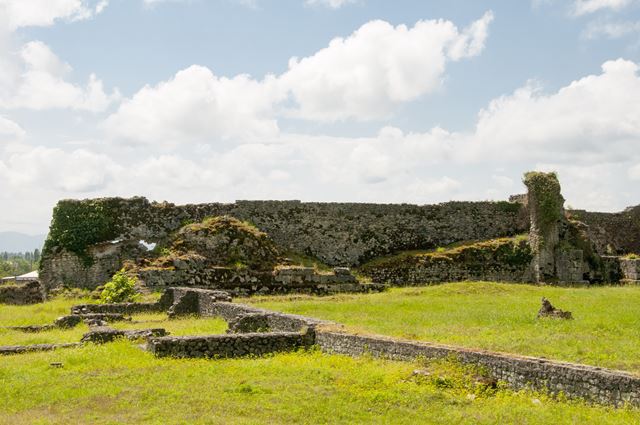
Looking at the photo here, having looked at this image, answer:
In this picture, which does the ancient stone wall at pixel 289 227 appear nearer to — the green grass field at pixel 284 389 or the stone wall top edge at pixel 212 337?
the green grass field at pixel 284 389

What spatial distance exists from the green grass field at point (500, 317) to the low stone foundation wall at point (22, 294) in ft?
37.0

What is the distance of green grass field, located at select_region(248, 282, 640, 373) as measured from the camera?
1454cm

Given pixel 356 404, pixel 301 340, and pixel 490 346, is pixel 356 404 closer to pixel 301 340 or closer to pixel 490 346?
pixel 490 346

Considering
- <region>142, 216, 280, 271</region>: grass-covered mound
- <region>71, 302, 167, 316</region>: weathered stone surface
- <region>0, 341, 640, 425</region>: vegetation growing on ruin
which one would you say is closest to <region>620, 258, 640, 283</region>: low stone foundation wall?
<region>142, 216, 280, 271</region>: grass-covered mound

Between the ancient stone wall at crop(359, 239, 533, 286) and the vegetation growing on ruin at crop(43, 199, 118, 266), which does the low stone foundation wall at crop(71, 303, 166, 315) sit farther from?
the ancient stone wall at crop(359, 239, 533, 286)

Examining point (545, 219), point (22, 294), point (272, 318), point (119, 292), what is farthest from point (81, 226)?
point (545, 219)

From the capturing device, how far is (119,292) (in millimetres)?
28297

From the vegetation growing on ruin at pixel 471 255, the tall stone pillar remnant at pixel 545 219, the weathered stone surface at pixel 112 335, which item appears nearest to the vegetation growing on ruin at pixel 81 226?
the vegetation growing on ruin at pixel 471 255

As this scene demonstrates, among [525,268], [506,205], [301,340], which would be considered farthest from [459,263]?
[301,340]

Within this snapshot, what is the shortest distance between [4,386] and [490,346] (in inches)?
380

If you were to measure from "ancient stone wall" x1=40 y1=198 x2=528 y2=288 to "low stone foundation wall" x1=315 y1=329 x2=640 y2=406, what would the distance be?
21618 millimetres

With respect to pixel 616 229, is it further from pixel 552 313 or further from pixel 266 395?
pixel 266 395

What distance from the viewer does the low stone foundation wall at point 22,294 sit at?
3195cm

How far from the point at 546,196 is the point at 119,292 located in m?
23.0
